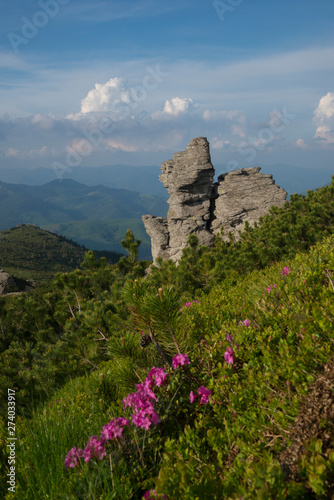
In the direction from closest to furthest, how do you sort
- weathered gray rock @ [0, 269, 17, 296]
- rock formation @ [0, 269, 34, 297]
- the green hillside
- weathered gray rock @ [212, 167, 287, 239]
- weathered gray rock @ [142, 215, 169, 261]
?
weathered gray rock @ [212, 167, 287, 239] → weathered gray rock @ [142, 215, 169, 261] → rock formation @ [0, 269, 34, 297] → weathered gray rock @ [0, 269, 17, 296] → the green hillside

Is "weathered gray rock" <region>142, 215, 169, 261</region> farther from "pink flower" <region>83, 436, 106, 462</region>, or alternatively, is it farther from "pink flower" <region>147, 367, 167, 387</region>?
"pink flower" <region>83, 436, 106, 462</region>

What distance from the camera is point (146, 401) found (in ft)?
7.97

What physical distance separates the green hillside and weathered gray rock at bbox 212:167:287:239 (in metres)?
108

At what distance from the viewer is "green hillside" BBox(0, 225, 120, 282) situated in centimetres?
14988

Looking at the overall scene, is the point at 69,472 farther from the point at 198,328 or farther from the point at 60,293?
the point at 60,293

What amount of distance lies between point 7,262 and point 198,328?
166219mm

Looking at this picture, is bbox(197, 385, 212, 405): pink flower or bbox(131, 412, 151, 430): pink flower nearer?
bbox(131, 412, 151, 430): pink flower

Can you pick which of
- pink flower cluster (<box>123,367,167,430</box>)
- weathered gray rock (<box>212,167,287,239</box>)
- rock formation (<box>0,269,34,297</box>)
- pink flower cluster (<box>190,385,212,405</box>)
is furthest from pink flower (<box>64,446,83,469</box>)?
rock formation (<box>0,269,34,297</box>)

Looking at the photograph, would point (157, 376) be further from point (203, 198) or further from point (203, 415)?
point (203, 198)

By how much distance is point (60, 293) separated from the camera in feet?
52.9

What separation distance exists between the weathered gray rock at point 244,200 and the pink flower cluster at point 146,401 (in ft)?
135

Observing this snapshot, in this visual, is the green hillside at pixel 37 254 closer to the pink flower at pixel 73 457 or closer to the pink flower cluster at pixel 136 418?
the pink flower cluster at pixel 136 418

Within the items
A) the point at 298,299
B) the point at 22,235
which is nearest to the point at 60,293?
the point at 298,299

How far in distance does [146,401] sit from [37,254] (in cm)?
Result: 18560
